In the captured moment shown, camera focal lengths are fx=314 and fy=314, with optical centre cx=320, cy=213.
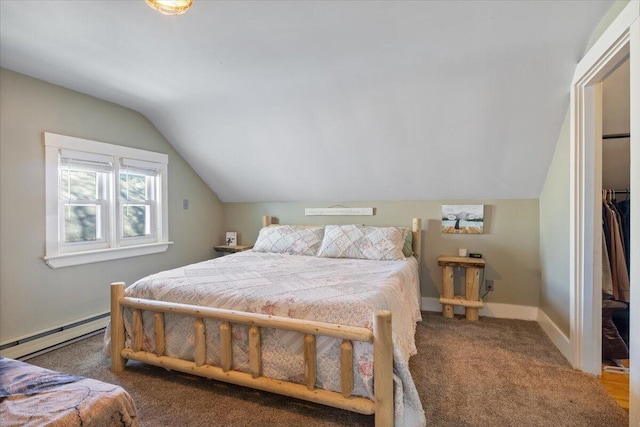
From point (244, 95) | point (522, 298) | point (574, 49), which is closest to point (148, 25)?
point (244, 95)

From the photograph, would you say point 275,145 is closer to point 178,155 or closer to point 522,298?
point 178,155

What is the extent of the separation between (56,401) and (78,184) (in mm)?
2373

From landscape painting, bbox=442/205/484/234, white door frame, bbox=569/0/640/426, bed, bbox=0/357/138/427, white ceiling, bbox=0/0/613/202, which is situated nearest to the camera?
bed, bbox=0/357/138/427

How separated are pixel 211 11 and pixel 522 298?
11.7 ft

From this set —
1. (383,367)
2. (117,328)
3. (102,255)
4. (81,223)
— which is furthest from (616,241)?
(81,223)

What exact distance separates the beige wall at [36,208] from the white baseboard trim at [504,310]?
11.0 ft

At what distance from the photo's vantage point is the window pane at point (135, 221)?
10.6 ft

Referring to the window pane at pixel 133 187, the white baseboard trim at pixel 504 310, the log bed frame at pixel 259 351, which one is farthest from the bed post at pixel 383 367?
the window pane at pixel 133 187

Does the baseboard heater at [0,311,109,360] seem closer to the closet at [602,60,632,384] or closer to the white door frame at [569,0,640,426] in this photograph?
the white door frame at [569,0,640,426]

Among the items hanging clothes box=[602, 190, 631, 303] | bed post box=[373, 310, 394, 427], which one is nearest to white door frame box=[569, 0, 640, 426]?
hanging clothes box=[602, 190, 631, 303]

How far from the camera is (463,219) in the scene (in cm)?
332

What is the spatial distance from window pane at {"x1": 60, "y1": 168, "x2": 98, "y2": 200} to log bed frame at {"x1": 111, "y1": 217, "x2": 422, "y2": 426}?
1252mm

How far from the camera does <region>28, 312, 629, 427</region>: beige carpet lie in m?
1.65

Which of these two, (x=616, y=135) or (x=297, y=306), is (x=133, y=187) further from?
(x=616, y=135)
